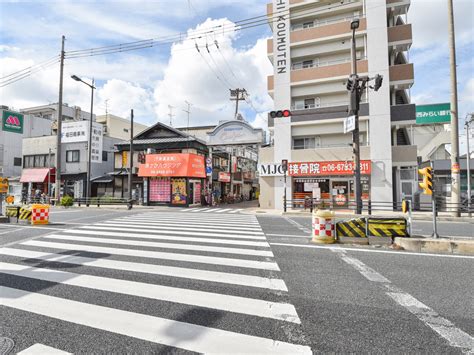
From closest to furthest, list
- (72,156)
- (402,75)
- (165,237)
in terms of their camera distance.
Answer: (165,237), (402,75), (72,156)

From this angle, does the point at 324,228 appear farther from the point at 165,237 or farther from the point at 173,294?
the point at 173,294

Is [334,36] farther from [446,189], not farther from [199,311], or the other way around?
[199,311]

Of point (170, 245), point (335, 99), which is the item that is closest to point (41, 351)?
point (170, 245)

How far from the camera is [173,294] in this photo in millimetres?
4059

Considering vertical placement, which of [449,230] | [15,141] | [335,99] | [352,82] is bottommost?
[449,230]

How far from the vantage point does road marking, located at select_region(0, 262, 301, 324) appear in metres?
3.52

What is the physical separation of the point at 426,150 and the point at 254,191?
30.4 meters

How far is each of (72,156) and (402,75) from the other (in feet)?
115

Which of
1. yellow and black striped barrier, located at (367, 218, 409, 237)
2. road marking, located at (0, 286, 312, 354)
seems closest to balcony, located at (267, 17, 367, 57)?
yellow and black striped barrier, located at (367, 218, 409, 237)

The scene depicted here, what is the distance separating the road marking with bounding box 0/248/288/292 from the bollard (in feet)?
12.4

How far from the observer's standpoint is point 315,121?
2303cm

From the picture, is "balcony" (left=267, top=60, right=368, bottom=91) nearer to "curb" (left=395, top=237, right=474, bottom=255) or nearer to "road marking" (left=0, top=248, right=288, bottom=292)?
"curb" (left=395, top=237, right=474, bottom=255)

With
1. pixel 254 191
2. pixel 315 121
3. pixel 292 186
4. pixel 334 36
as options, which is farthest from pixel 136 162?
pixel 254 191

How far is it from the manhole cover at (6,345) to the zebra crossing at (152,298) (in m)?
0.10
